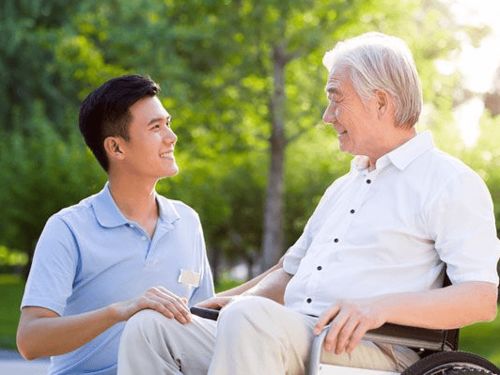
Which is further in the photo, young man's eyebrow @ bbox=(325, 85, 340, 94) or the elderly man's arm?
young man's eyebrow @ bbox=(325, 85, 340, 94)

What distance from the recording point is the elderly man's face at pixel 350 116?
341cm

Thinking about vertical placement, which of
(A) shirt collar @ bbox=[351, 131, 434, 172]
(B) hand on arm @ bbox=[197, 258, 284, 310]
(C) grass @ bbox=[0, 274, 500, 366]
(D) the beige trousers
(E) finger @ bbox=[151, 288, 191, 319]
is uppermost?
(A) shirt collar @ bbox=[351, 131, 434, 172]

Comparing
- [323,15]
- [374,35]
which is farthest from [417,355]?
[323,15]

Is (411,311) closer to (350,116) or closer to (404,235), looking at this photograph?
(404,235)

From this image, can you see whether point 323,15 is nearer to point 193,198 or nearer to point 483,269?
point 193,198

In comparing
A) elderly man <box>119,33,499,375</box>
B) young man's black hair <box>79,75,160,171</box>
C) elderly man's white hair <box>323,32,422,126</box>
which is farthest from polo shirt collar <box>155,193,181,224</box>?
elderly man's white hair <box>323,32,422,126</box>

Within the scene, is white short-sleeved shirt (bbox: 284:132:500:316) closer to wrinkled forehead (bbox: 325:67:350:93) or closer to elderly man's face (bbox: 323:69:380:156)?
elderly man's face (bbox: 323:69:380:156)

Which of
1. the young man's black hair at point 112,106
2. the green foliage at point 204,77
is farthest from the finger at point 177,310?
the green foliage at point 204,77

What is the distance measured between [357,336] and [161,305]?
56cm

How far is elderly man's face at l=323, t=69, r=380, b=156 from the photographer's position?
3406mm

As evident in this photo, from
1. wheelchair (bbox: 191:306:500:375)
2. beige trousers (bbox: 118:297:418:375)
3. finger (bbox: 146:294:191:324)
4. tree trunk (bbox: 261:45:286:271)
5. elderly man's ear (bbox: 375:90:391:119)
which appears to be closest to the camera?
beige trousers (bbox: 118:297:418:375)

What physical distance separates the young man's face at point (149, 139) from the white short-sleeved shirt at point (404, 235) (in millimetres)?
656

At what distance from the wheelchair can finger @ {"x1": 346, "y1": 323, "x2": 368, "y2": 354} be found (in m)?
0.05

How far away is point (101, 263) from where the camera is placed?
3791 millimetres
